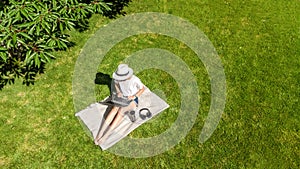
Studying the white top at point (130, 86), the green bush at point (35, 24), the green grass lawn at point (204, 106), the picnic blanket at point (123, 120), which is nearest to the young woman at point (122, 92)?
the white top at point (130, 86)

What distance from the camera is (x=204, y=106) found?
9.00m

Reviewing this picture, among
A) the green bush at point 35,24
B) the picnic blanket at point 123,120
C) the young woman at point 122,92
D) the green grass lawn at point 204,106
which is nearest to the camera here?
the green bush at point 35,24

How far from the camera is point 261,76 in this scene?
9.90 m

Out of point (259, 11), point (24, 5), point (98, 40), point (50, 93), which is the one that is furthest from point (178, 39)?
point (24, 5)

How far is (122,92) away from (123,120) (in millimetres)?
894

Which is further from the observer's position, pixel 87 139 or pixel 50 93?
pixel 50 93

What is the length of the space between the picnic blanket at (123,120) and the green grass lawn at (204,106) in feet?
0.71

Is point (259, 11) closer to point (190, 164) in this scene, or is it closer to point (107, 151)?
point (190, 164)

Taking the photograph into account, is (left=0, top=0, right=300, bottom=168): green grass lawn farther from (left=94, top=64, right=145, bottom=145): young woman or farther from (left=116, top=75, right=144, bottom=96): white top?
(left=116, top=75, right=144, bottom=96): white top

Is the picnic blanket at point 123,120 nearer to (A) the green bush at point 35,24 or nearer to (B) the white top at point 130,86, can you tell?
(B) the white top at point 130,86

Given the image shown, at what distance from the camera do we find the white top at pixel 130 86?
7.76m

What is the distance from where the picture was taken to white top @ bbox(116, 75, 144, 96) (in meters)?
7.76

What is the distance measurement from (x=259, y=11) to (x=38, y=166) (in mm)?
9937

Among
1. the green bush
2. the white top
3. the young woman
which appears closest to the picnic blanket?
the young woman
